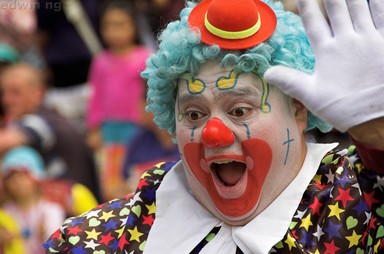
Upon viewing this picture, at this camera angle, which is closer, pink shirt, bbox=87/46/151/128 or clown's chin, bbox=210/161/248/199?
clown's chin, bbox=210/161/248/199

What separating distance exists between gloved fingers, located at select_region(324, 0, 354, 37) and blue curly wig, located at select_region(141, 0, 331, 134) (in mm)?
536

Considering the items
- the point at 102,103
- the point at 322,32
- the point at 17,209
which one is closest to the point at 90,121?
the point at 102,103

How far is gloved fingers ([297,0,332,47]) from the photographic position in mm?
3414

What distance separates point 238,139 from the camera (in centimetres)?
395

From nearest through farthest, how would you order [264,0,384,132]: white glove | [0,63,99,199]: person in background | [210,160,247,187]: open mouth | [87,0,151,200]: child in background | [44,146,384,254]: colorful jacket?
1. [264,0,384,132]: white glove
2. [44,146,384,254]: colorful jacket
3. [210,160,247,187]: open mouth
4. [0,63,99,199]: person in background
5. [87,0,151,200]: child in background

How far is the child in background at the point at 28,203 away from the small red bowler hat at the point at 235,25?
119 inches

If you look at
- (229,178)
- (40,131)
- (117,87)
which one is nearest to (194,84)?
(229,178)

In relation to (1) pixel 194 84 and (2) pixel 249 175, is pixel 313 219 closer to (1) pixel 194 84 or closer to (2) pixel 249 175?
(2) pixel 249 175

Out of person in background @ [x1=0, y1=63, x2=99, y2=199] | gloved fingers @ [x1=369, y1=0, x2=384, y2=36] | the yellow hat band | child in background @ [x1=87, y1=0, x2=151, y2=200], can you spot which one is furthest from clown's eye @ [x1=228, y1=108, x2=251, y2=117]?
child in background @ [x1=87, y1=0, x2=151, y2=200]

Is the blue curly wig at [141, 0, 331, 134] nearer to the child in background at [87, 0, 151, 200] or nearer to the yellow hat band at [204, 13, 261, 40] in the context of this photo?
the yellow hat band at [204, 13, 261, 40]

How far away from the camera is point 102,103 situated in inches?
332

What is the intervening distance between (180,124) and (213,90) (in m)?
0.19

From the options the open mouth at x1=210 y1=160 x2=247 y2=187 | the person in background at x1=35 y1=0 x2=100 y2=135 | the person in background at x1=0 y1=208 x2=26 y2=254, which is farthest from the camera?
the person in background at x1=35 y1=0 x2=100 y2=135

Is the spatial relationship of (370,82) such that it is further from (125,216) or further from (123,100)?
(123,100)
